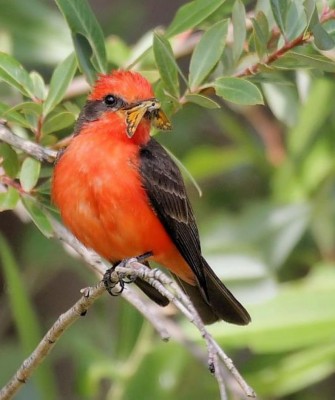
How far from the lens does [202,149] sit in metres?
5.63

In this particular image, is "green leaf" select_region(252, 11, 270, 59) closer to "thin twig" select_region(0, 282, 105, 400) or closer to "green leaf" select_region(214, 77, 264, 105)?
"green leaf" select_region(214, 77, 264, 105)

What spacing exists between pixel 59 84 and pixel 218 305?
0.94 m

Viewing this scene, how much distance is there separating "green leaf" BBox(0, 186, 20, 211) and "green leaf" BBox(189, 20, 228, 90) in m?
0.61

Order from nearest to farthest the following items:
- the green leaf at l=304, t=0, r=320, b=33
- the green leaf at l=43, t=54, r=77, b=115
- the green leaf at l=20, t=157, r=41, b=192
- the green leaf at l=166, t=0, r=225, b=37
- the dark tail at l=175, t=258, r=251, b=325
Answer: the green leaf at l=304, t=0, r=320, b=33
the green leaf at l=20, t=157, r=41, b=192
the green leaf at l=43, t=54, r=77, b=115
the green leaf at l=166, t=0, r=225, b=37
the dark tail at l=175, t=258, r=251, b=325

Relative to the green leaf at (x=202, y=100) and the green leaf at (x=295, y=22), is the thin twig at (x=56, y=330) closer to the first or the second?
the green leaf at (x=202, y=100)

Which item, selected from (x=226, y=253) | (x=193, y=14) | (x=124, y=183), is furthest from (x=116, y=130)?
(x=226, y=253)

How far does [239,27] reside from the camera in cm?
355

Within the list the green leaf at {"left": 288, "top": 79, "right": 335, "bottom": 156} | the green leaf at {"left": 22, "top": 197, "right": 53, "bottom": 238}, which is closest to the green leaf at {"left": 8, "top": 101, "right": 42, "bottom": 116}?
the green leaf at {"left": 22, "top": 197, "right": 53, "bottom": 238}

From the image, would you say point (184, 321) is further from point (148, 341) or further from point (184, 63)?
point (184, 63)

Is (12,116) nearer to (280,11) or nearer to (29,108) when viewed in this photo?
(29,108)

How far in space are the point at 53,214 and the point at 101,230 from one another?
0.95 ft

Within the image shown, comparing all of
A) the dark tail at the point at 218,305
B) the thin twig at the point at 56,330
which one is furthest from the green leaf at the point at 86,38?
the thin twig at the point at 56,330

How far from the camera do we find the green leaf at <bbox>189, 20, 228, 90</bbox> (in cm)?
352

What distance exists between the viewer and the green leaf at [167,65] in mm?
3521
